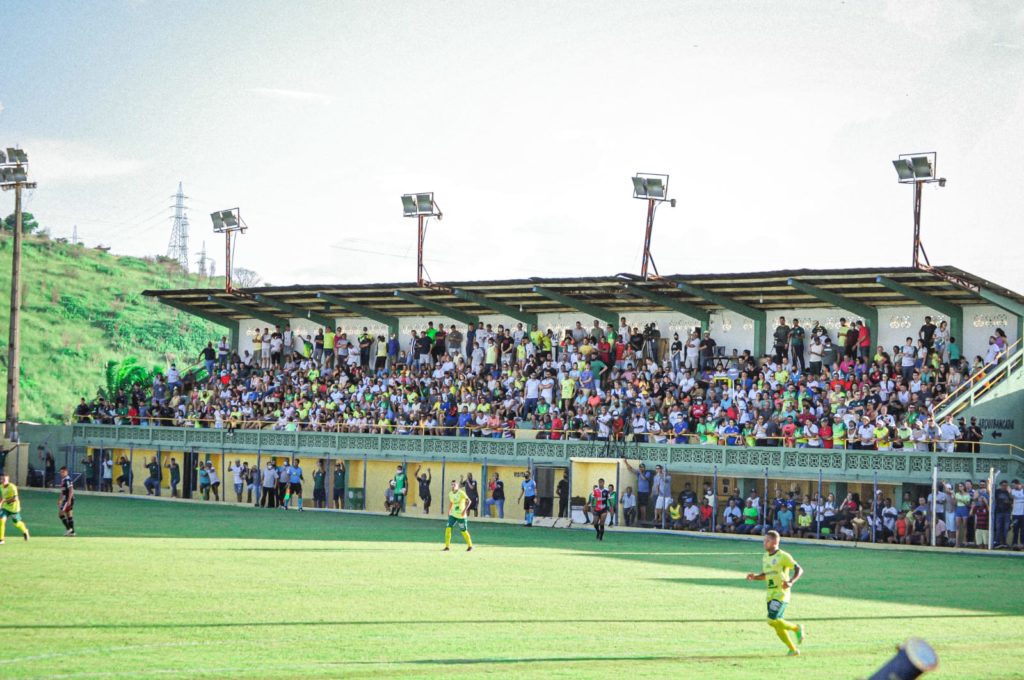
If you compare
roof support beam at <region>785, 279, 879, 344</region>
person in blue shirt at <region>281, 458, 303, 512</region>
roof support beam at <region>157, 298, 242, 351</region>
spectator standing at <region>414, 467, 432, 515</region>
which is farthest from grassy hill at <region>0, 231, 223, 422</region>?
roof support beam at <region>785, 279, 879, 344</region>

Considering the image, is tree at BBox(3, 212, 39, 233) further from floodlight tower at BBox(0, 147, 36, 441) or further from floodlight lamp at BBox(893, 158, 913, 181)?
floodlight lamp at BBox(893, 158, 913, 181)

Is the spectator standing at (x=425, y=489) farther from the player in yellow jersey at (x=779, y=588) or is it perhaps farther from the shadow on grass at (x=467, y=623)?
the player in yellow jersey at (x=779, y=588)

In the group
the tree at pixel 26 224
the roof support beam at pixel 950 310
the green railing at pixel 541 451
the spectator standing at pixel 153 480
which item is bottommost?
the spectator standing at pixel 153 480

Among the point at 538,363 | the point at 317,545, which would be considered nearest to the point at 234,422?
the point at 538,363

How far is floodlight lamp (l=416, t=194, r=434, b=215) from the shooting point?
52.9 meters

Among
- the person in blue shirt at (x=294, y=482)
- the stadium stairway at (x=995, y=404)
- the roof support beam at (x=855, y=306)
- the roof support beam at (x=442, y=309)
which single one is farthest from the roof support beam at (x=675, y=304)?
the person in blue shirt at (x=294, y=482)

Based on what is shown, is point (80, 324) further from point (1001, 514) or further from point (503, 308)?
point (1001, 514)

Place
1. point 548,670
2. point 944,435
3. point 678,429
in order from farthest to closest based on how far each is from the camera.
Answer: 1. point 678,429
2. point 944,435
3. point 548,670

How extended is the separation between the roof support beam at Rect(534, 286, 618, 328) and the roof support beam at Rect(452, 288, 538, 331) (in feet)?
10.4

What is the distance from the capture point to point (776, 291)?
43312mm

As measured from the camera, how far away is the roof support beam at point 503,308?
49500 mm

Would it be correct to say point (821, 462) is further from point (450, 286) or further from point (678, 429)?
point (450, 286)

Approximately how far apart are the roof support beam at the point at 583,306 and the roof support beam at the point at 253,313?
16.9 m

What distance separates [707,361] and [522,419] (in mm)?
6824
